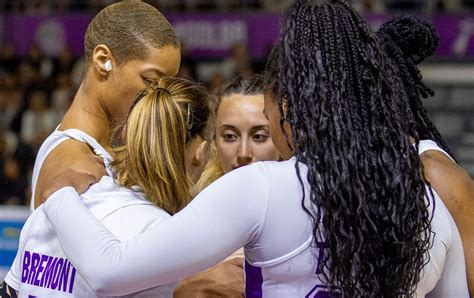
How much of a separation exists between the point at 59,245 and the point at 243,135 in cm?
124

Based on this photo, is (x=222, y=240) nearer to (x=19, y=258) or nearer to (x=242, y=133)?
(x=19, y=258)

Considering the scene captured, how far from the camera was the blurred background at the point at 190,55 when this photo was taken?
32.5ft

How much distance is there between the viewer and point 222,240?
178 centimetres

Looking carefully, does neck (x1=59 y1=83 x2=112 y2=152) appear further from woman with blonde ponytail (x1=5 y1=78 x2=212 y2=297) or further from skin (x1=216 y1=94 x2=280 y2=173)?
skin (x1=216 y1=94 x2=280 y2=173)

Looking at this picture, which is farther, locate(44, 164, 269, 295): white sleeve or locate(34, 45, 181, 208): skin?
locate(34, 45, 181, 208): skin

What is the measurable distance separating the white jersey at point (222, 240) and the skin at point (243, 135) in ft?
4.15

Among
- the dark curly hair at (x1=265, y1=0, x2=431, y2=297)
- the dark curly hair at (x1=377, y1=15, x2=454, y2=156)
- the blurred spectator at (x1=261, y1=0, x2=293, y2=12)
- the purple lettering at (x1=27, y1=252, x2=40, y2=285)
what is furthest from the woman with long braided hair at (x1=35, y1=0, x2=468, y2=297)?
the blurred spectator at (x1=261, y1=0, x2=293, y2=12)

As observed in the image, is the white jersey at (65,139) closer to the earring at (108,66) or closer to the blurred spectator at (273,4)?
the earring at (108,66)

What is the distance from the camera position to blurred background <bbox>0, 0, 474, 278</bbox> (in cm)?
990

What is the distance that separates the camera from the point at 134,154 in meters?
2.03

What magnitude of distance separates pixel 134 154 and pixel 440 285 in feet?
2.40

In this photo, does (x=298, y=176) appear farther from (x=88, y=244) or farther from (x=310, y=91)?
(x=88, y=244)

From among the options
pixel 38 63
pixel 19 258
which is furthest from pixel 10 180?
pixel 19 258

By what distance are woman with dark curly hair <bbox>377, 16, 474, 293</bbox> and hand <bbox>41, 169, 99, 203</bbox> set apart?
80cm
